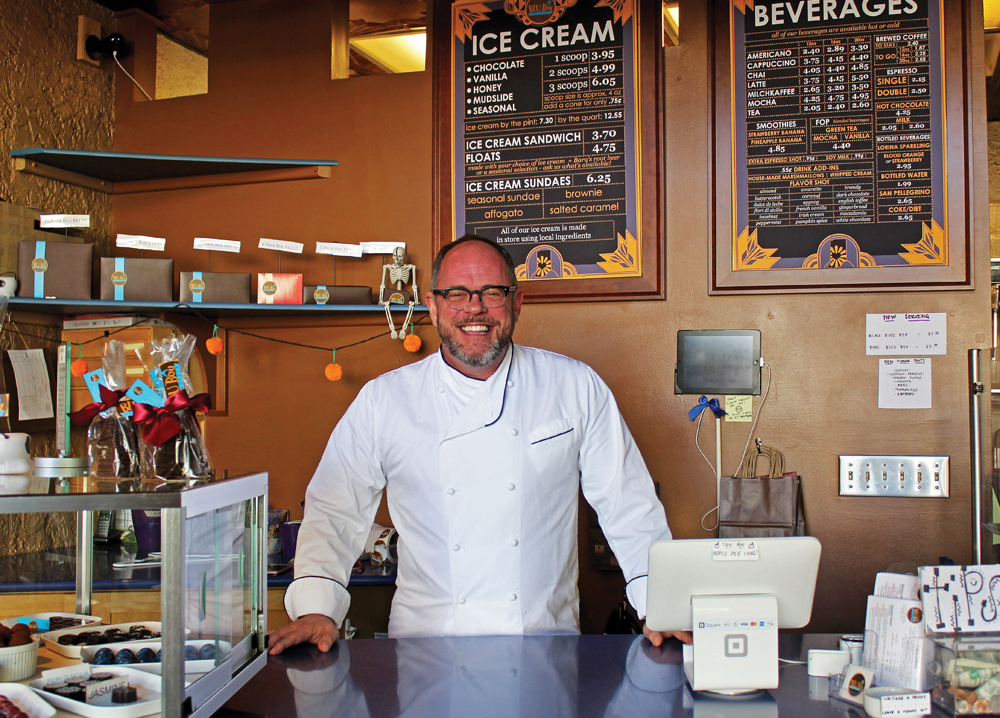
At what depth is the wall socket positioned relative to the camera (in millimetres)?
2584

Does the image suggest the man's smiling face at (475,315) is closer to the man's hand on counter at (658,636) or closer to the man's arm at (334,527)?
the man's arm at (334,527)

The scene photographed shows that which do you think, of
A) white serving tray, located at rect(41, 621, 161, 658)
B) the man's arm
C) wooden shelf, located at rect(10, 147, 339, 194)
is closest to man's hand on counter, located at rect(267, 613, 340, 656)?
the man's arm

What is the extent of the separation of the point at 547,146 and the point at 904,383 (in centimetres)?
145

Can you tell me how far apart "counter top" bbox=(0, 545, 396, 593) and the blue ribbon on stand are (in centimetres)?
113

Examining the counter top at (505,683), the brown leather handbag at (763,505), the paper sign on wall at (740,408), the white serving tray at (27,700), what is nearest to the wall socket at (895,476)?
the brown leather handbag at (763,505)

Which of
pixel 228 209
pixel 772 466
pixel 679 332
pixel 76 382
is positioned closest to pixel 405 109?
pixel 228 209

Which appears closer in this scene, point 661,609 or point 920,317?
point 661,609

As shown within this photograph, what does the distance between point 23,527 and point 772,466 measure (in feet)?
8.48

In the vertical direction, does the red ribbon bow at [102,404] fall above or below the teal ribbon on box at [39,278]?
below

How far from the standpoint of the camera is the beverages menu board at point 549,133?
2.81 m

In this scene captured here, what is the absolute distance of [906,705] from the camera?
127 centimetres

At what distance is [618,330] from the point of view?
2836mm

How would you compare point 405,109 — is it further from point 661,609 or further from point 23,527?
point 661,609

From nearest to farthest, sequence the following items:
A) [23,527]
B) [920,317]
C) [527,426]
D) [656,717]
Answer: [656,717] < [527,426] < [920,317] < [23,527]
